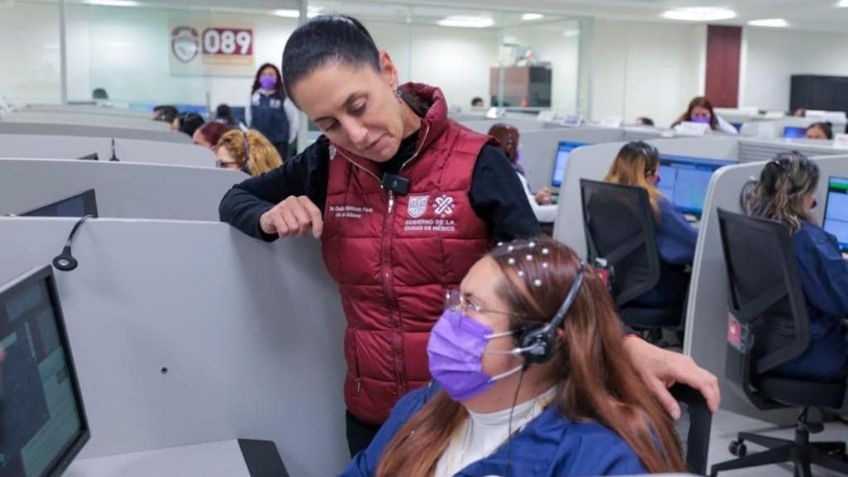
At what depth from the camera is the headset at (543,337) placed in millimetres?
1159

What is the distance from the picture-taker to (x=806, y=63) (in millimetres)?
14945

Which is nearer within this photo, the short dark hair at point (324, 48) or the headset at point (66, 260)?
the short dark hair at point (324, 48)

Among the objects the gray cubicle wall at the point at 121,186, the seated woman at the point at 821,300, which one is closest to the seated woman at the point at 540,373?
the gray cubicle wall at the point at 121,186

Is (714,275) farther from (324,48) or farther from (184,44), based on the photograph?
(184,44)

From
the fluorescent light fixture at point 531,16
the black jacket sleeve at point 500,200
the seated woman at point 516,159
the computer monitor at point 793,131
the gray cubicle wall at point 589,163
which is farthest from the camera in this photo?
the fluorescent light fixture at point 531,16

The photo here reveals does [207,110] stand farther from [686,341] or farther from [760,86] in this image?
[760,86]

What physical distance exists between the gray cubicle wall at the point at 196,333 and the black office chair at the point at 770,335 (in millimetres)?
1647

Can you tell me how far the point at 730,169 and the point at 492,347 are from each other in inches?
97.7

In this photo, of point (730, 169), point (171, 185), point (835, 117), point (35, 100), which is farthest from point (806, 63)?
point (171, 185)

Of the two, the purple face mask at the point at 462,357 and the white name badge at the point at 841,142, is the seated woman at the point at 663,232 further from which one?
the purple face mask at the point at 462,357

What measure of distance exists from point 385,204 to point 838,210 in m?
2.64

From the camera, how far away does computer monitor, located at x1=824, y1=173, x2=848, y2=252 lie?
3.57 metres

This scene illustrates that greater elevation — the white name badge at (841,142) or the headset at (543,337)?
the white name badge at (841,142)

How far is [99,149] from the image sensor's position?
10.1 feet
